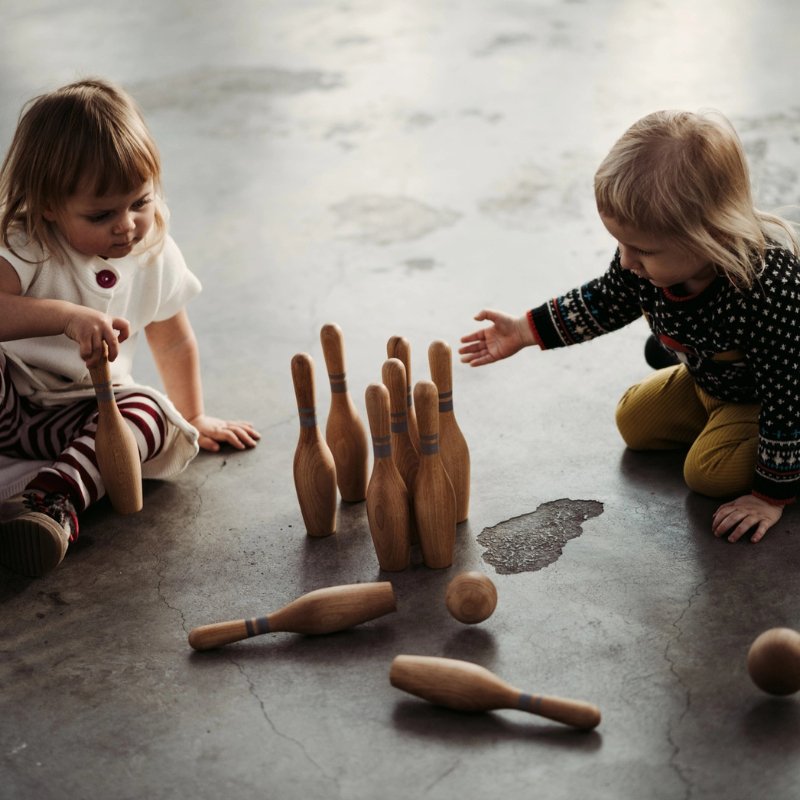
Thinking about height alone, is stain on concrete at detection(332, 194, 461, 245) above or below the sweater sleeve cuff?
below

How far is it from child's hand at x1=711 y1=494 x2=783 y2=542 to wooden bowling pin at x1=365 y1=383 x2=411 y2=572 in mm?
462

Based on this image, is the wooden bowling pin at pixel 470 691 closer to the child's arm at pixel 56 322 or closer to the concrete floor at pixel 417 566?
the concrete floor at pixel 417 566

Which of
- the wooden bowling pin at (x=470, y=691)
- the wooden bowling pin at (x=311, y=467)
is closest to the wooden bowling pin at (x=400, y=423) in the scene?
the wooden bowling pin at (x=311, y=467)

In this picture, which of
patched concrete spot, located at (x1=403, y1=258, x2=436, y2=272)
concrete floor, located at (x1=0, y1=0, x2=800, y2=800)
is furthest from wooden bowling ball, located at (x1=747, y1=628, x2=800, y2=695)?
patched concrete spot, located at (x1=403, y1=258, x2=436, y2=272)

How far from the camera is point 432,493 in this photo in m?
1.56

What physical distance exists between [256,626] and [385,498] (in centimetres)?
25

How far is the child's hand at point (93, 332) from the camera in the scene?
1624 mm

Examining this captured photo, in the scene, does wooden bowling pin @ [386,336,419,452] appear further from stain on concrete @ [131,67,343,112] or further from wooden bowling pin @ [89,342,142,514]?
stain on concrete @ [131,67,343,112]

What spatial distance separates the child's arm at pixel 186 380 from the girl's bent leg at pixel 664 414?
0.65 metres

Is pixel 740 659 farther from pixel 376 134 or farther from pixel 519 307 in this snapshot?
pixel 376 134

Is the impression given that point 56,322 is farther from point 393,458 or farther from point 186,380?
point 393,458

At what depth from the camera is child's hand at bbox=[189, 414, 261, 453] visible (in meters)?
1.98

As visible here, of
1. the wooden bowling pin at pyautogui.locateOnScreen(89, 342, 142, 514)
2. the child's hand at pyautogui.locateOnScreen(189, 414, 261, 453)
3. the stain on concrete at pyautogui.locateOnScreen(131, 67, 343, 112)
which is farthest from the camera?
the stain on concrete at pyautogui.locateOnScreen(131, 67, 343, 112)

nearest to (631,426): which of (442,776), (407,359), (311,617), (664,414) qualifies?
(664,414)
